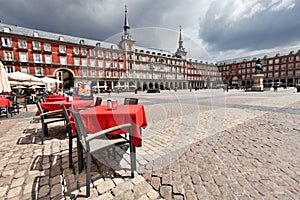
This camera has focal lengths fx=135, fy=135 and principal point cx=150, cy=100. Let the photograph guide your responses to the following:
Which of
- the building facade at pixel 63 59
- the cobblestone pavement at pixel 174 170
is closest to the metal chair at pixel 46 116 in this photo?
the cobblestone pavement at pixel 174 170

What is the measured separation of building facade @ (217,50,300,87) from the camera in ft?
171

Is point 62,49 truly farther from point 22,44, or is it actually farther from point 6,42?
point 6,42

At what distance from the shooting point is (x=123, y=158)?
7.92ft

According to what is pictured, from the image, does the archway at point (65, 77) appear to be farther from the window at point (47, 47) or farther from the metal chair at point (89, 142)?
→ the metal chair at point (89, 142)

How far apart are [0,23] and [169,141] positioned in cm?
4513

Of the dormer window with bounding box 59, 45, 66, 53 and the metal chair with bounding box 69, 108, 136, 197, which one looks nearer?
the metal chair with bounding box 69, 108, 136, 197

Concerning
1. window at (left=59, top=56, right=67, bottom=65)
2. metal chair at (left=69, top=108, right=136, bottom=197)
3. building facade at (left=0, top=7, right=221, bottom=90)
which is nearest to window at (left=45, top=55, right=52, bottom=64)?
building facade at (left=0, top=7, right=221, bottom=90)

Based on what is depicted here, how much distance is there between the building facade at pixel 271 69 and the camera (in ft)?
171

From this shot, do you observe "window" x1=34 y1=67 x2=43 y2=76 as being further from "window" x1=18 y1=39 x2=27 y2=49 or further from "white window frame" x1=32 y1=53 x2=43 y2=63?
"window" x1=18 y1=39 x2=27 y2=49

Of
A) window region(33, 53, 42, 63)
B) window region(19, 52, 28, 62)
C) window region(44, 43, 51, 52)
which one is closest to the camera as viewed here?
window region(19, 52, 28, 62)

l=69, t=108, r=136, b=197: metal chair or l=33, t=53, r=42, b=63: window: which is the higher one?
l=33, t=53, r=42, b=63: window

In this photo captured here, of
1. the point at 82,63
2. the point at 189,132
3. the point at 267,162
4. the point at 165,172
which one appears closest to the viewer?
the point at 165,172

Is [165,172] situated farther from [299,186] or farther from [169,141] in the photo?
[299,186]

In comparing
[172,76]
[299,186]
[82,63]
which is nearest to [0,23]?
[82,63]
